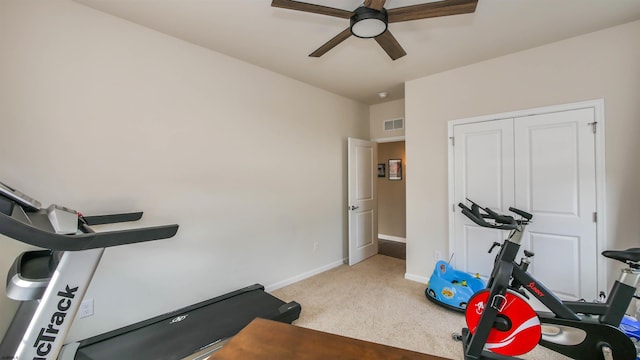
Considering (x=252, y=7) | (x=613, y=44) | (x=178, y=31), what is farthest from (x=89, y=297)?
(x=613, y=44)

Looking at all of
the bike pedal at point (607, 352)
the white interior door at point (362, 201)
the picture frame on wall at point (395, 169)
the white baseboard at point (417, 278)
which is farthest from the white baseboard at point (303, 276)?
the bike pedal at point (607, 352)

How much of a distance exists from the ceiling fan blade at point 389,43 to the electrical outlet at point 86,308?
9.74 ft

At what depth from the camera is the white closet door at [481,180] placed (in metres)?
2.85

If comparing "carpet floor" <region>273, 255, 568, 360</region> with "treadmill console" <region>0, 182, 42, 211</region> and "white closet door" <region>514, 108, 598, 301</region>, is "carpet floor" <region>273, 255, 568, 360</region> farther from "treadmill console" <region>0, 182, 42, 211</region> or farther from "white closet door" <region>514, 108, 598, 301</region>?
"treadmill console" <region>0, 182, 42, 211</region>

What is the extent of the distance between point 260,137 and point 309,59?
1.03 meters

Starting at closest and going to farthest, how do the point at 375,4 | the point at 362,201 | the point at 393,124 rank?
the point at 375,4 < the point at 362,201 < the point at 393,124

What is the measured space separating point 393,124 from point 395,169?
1.59 m

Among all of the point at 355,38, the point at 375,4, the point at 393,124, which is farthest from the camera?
the point at 393,124

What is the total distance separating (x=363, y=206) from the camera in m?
4.32

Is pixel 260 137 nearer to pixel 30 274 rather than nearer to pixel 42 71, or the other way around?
pixel 42 71

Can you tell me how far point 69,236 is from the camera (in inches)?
41.3

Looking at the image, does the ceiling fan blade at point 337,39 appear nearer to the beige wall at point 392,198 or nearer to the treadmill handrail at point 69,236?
the treadmill handrail at point 69,236

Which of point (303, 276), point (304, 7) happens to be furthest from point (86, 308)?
point (304, 7)

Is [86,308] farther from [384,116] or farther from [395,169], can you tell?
[395,169]
